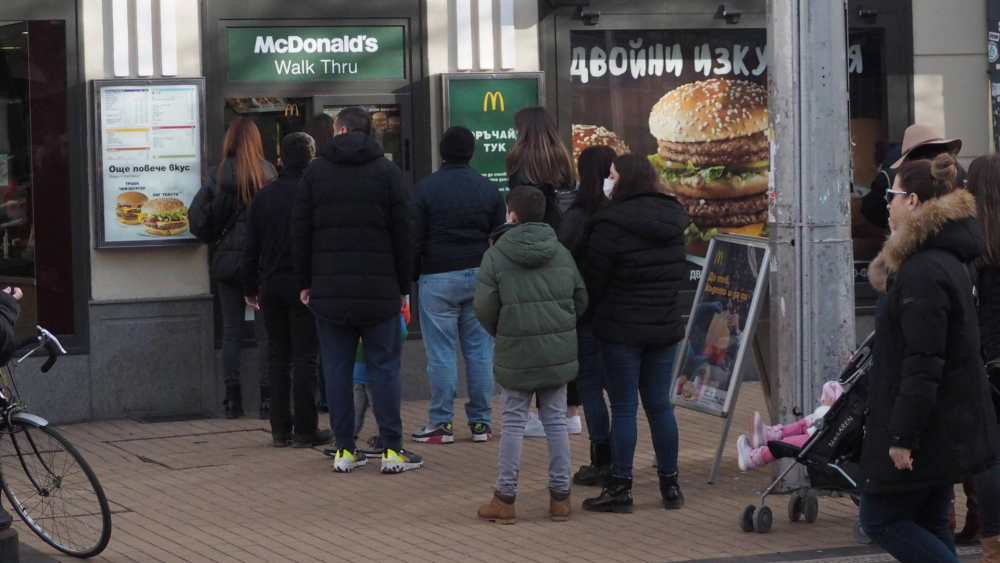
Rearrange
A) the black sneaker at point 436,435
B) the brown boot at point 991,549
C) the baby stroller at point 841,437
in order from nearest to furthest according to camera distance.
→ the brown boot at point 991,549
the baby stroller at point 841,437
the black sneaker at point 436,435

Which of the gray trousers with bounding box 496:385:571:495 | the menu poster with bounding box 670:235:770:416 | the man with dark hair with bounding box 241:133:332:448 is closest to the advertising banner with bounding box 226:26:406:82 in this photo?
the man with dark hair with bounding box 241:133:332:448

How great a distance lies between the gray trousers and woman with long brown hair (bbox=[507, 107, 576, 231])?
1.61 m

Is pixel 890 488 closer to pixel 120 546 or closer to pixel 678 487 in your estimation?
pixel 678 487

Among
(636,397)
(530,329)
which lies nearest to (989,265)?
(636,397)

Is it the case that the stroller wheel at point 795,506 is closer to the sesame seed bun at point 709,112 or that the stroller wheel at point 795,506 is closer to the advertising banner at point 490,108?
the advertising banner at point 490,108

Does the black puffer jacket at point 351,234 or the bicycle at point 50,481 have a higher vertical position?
the black puffer jacket at point 351,234

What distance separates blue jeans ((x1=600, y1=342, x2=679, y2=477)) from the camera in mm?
6688

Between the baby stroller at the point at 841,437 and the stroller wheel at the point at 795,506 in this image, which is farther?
the stroller wheel at the point at 795,506

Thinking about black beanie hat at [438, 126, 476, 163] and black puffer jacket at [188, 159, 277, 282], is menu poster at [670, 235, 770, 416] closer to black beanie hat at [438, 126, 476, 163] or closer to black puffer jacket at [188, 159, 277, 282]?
black beanie hat at [438, 126, 476, 163]

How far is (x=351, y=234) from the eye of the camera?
24.4 ft

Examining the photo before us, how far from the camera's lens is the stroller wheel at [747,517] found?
635cm

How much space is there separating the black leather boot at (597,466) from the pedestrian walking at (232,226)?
272 cm

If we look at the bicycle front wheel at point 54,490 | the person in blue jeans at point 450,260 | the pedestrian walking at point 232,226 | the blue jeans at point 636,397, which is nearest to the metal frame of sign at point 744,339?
the blue jeans at point 636,397

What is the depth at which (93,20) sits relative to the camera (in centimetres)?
941
